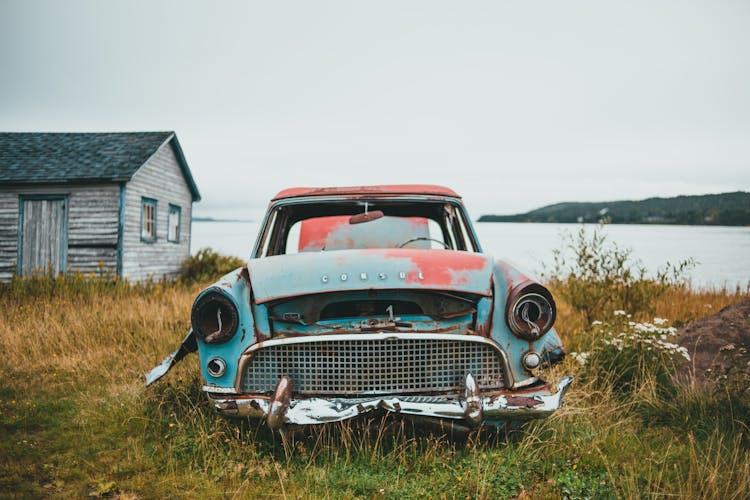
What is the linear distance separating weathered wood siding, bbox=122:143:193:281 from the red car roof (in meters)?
10.1

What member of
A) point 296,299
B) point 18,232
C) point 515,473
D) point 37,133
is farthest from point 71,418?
point 37,133

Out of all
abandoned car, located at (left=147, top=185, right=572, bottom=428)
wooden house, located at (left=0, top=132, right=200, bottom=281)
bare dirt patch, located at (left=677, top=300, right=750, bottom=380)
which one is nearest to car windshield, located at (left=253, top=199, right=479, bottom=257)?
abandoned car, located at (left=147, top=185, right=572, bottom=428)

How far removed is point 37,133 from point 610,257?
621 inches

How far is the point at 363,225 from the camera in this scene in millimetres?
3896

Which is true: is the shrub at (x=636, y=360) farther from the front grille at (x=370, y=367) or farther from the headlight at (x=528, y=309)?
the front grille at (x=370, y=367)

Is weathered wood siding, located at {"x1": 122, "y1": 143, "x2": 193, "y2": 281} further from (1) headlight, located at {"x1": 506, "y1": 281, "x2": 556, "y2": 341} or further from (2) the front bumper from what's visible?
(1) headlight, located at {"x1": 506, "y1": 281, "x2": 556, "y2": 341}

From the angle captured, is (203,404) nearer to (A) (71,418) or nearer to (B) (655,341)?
(A) (71,418)

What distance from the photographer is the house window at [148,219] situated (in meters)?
13.4

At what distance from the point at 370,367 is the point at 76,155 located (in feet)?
44.8

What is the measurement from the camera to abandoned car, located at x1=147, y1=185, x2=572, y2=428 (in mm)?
2346

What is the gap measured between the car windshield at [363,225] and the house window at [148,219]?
1087 cm

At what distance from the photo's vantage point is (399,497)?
7.68ft

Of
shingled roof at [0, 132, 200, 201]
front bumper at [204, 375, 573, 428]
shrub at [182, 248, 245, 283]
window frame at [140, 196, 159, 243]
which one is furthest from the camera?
shrub at [182, 248, 245, 283]

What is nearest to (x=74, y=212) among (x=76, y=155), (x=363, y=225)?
(x=76, y=155)
